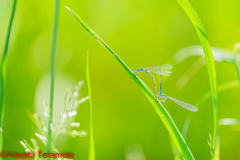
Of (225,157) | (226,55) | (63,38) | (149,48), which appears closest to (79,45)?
(63,38)

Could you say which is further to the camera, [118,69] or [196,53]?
[118,69]

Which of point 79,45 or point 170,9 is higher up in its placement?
point 170,9

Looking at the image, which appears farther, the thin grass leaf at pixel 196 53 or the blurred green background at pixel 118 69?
the blurred green background at pixel 118 69

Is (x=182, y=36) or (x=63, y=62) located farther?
(x=182, y=36)

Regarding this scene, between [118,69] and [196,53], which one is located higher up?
[118,69]

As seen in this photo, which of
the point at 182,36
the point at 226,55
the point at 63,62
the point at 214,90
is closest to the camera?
the point at 214,90

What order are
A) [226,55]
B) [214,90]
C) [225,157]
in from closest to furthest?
[214,90] → [226,55] → [225,157]

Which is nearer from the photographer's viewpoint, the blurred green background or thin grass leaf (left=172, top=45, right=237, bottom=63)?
thin grass leaf (left=172, top=45, right=237, bottom=63)

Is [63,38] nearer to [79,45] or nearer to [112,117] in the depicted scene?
[79,45]
